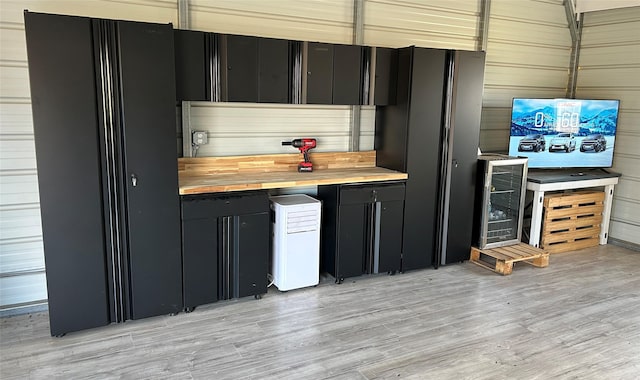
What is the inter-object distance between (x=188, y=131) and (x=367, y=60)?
5.71 ft

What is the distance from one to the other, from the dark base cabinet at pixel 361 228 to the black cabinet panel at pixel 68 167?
1.89 m

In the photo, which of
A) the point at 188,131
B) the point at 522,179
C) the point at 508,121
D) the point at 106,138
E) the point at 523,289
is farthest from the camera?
the point at 508,121

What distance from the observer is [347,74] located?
439 cm

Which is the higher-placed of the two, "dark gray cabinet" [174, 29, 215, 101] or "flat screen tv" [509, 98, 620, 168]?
"dark gray cabinet" [174, 29, 215, 101]

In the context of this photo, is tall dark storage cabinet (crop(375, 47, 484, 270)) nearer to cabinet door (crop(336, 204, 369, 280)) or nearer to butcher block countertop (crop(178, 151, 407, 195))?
butcher block countertop (crop(178, 151, 407, 195))

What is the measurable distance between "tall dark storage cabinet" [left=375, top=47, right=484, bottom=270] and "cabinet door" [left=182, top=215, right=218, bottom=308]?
1.85 meters

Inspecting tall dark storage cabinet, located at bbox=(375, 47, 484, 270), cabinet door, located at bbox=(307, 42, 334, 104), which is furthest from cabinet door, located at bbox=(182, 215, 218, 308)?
tall dark storage cabinet, located at bbox=(375, 47, 484, 270)

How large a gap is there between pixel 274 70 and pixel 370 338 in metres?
2.26

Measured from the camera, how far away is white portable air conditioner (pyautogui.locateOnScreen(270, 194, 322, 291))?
4.04 m

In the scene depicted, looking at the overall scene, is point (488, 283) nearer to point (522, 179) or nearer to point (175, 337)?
point (522, 179)

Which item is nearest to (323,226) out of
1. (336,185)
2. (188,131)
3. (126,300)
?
(336,185)

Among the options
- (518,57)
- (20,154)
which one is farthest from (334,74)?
(518,57)

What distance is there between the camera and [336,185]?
423 cm

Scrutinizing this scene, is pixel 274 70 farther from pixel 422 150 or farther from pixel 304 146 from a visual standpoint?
pixel 422 150
